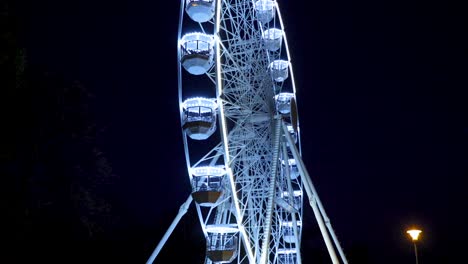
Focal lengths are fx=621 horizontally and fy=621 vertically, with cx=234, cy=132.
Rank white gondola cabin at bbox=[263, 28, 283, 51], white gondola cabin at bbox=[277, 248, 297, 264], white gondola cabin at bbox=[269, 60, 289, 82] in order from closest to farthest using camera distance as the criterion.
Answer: white gondola cabin at bbox=[263, 28, 283, 51]
white gondola cabin at bbox=[269, 60, 289, 82]
white gondola cabin at bbox=[277, 248, 297, 264]

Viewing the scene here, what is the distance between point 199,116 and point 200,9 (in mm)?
3611

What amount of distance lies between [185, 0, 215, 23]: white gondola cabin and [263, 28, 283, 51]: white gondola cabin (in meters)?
2.66

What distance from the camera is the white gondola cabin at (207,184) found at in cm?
2003

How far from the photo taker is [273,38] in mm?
23438

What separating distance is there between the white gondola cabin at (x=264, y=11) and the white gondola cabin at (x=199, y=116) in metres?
4.75

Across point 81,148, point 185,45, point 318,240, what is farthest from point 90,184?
point 318,240

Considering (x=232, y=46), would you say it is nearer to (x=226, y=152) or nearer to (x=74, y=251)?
(x=226, y=152)

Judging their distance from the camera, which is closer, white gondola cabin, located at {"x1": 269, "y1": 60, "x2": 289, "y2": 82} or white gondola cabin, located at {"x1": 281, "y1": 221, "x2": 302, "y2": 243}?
white gondola cabin, located at {"x1": 269, "y1": 60, "x2": 289, "y2": 82}

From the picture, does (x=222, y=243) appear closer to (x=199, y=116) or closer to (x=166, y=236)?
(x=166, y=236)

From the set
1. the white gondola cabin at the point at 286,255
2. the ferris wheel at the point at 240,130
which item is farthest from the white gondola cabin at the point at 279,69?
the white gondola cabin at the point at 286,255

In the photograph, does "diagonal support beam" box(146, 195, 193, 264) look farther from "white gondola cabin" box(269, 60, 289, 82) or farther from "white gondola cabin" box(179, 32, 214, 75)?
"white gondola cabin" box(269, 60, 289, 82)

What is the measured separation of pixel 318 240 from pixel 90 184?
81.4 feet

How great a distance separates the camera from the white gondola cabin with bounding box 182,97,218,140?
20391mm

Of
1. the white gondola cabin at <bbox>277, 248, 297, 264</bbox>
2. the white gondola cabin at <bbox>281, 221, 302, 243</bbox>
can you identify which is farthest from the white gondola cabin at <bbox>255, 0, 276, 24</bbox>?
the white gondola cabin at <bbox>277, 248, 297, 264</bbox>
